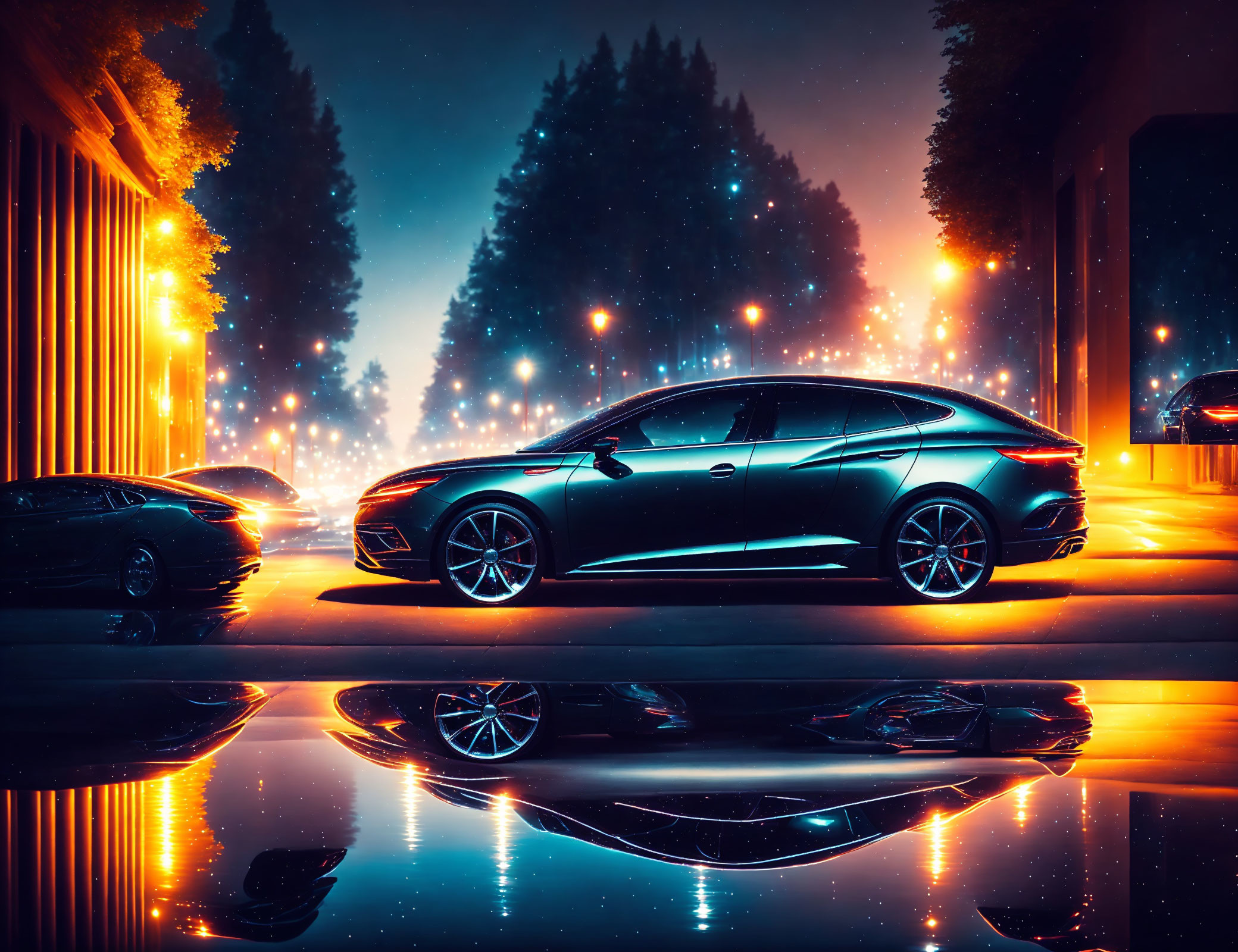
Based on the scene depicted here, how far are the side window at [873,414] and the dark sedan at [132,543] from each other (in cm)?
640

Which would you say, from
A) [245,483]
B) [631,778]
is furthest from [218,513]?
[245,483]

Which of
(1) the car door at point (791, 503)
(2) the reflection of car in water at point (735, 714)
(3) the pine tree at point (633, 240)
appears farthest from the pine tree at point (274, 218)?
(2) the reflection of car in water at point (735, 714)

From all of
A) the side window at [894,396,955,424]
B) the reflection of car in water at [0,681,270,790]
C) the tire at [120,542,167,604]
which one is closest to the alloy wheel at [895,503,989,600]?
the side window at [894,396,955,424]

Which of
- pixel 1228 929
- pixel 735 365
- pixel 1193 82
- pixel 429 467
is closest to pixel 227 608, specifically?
pixel 429 467

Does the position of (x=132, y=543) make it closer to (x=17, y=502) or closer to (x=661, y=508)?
(x=17, y=502)

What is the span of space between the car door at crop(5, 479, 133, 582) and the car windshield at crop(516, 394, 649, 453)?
485 cm

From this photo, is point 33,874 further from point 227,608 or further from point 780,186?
point 780,186

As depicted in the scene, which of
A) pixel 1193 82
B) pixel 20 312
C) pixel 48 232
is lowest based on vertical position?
pixel 20 312

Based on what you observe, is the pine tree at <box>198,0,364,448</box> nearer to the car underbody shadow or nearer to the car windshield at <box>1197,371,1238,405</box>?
the car windshield at <box>1197,371,1238,405</box>

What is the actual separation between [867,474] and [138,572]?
7.31 metres

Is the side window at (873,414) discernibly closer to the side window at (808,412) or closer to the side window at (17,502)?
the side window at (808,412)

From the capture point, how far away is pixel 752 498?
36.1ft

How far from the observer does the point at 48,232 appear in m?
29.9

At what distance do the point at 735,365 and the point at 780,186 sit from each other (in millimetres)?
24830
